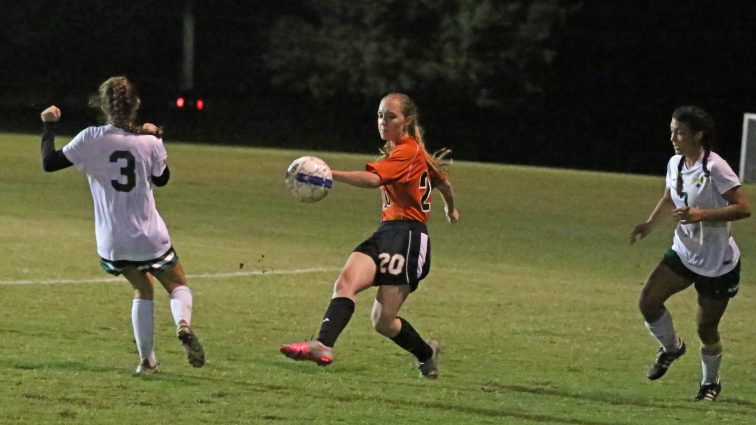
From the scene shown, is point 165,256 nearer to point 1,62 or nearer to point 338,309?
point 338,309

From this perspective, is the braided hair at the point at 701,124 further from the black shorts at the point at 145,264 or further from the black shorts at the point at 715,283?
the black shorts at the point at 145,264

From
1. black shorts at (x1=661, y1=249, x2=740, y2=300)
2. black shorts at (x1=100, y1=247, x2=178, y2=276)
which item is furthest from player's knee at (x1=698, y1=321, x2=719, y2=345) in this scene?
black shorts at (x1=100, y1=247, x2=178, y2=276)

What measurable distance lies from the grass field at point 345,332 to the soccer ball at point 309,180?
117 cm

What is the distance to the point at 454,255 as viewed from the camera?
62.3ft

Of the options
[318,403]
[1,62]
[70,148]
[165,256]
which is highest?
[70,148]

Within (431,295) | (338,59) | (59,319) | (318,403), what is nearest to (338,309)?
(318,403)

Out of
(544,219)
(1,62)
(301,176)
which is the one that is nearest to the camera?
(301,176)

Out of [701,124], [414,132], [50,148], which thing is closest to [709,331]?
[701,124]

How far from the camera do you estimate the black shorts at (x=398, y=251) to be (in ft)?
29.3

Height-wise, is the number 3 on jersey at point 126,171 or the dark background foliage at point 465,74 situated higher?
the number 3 on jersey at point 126,171

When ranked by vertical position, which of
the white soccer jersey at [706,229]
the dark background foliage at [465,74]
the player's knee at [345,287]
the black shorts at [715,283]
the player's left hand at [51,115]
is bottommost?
the dark background foliage at [465,74]

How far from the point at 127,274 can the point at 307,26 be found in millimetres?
52710

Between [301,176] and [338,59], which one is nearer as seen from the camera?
[301,176]

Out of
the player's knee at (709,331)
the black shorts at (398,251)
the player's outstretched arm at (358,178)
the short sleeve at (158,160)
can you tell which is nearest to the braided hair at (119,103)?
the short sleeve at (158,160)
